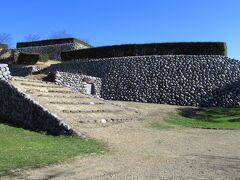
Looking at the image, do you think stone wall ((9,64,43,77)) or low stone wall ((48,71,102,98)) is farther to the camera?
stone wall ((9,64,43,77))

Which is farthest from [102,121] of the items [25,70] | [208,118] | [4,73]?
[25,70]

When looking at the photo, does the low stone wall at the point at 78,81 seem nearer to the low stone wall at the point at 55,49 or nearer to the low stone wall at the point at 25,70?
the low stone wall at the point at 25,70

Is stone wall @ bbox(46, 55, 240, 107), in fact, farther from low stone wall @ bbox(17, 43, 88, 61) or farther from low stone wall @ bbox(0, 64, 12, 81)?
low stone wall @ bbox(17, 43, 88, 61)

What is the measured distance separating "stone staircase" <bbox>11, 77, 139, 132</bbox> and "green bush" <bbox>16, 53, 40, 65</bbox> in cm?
1794

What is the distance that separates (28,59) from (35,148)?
28.6 meters

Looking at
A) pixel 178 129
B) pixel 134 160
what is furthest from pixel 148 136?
pixel 134 160

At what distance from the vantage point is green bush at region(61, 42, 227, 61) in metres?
31.1

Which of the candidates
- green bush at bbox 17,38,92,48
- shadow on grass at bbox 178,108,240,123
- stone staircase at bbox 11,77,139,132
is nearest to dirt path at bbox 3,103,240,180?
stone staircase at bbox 11,77,139,132

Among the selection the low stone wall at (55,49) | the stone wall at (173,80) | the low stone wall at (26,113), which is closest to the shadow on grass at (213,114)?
the stone wall at (173,80)

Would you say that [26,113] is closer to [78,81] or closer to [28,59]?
[78,81]

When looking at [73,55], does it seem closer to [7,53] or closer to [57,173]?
[7,53]

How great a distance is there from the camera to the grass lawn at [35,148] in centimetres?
959

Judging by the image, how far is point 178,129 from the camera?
17.4 metres

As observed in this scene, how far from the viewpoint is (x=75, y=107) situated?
18.0 metres
